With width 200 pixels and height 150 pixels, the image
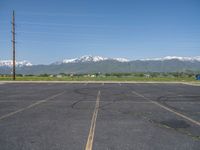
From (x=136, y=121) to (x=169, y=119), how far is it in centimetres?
136

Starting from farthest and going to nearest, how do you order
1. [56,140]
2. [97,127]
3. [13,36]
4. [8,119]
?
[13,36] → [8,119] → [97,127] → [56,140]

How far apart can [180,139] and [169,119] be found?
8.68ft

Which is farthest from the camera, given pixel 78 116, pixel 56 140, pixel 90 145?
pixel 78 116

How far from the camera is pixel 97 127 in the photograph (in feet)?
24.4

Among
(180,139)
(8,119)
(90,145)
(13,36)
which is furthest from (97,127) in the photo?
(13,36)

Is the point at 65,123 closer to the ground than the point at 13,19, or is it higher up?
closer to the ground

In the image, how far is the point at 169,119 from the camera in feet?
28.8

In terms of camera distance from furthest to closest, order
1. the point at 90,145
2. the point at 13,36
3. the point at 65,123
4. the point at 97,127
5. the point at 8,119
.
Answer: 1. the point at 13,36
2. the point at 8,119
3. the point at 65,123
4. the point at 97,127
5. the point at 90,145

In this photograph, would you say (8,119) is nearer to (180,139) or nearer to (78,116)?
(78,116)

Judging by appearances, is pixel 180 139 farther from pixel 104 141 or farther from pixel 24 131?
pixel 24 131

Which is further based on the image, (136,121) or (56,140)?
(136,121)

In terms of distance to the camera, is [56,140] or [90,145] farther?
[56,140]

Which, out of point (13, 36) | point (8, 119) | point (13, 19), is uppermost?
point (13, 19)

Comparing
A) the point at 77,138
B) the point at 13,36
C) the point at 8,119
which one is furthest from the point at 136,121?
the point at 13,36
